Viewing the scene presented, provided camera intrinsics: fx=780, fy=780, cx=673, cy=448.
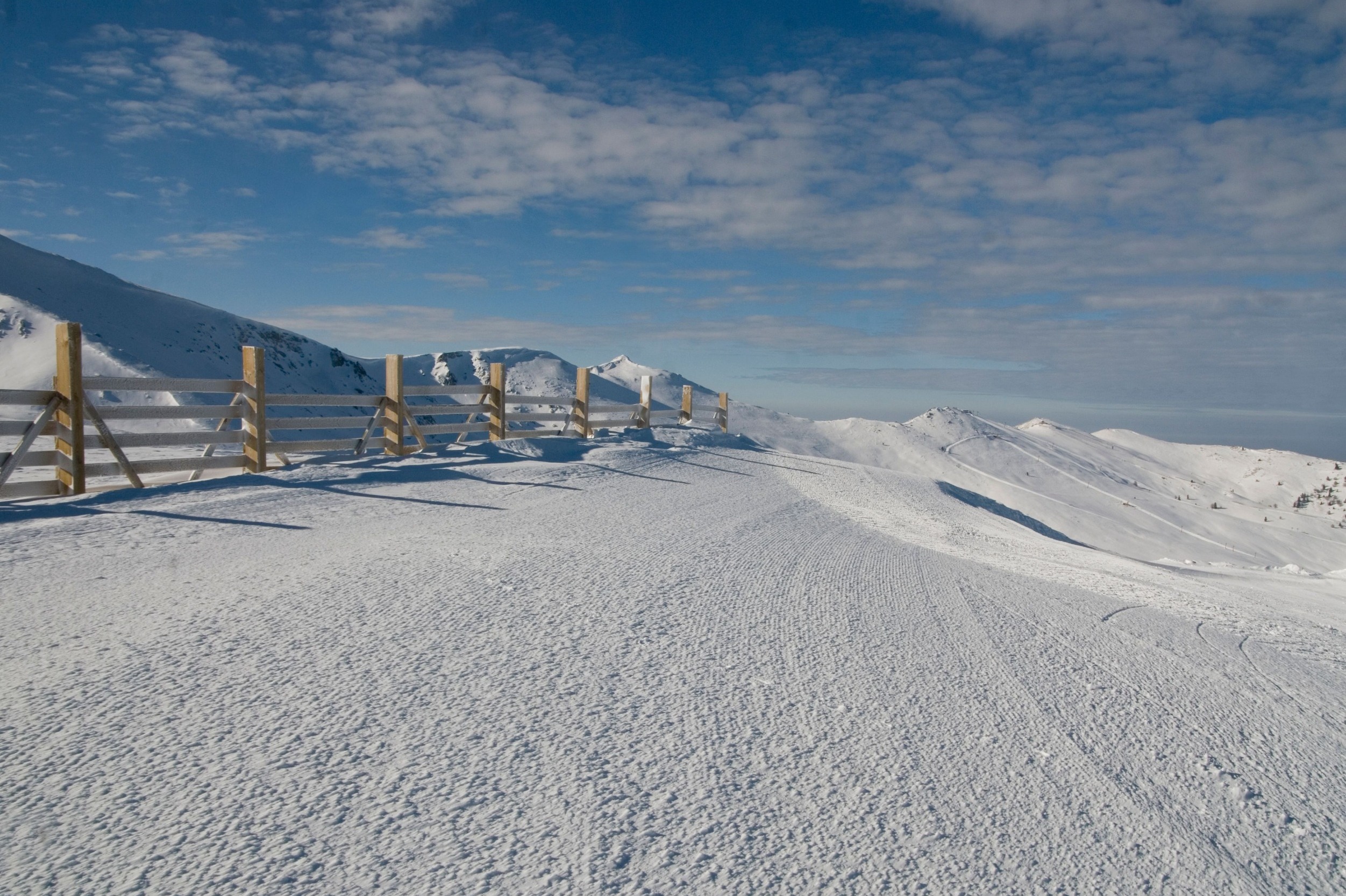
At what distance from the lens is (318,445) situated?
36.3 feet

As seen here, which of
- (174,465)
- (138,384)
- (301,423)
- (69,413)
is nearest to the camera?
(69,413)

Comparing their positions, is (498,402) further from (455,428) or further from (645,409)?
(645,409)

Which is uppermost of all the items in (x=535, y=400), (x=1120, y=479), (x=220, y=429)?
(x=535, y=400)

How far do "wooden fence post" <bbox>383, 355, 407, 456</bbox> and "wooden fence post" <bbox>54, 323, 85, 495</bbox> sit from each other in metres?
4.54

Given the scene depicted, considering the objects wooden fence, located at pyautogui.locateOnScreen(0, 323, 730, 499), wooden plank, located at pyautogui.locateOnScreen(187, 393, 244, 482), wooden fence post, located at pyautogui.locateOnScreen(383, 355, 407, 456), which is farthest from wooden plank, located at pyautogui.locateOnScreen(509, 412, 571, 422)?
wooden plank, located at pyautogui.locateOnScreen(187, 393, 244, 482)

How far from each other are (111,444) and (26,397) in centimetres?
88

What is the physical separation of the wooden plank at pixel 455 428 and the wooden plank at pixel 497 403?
0.13m

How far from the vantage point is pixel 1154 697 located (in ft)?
12.3

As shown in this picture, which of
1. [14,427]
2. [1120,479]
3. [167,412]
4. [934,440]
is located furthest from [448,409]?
[1120,479]

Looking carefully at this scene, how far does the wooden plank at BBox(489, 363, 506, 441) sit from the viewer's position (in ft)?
47.4

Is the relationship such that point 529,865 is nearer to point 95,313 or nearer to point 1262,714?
point 1262,714

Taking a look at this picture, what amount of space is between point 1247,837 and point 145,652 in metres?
4.55

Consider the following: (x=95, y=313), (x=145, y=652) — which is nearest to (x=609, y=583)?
(x=145, y=652)

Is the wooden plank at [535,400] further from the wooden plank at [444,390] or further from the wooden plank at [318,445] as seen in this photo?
the wooden plank at [318,445]
